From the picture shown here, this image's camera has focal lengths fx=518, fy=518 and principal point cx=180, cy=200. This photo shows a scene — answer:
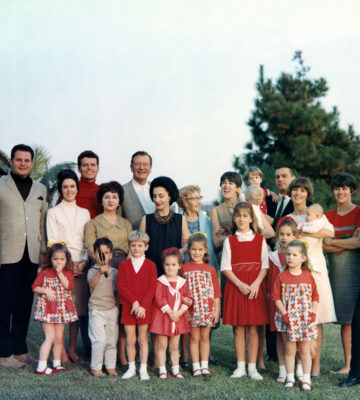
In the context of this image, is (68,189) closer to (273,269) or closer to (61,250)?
(61,250)

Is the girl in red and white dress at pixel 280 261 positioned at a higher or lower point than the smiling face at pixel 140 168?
lower

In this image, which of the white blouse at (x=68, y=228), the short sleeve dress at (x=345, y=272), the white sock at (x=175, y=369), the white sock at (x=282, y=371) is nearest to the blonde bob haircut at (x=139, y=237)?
the white blouse at (x=68, y=228)

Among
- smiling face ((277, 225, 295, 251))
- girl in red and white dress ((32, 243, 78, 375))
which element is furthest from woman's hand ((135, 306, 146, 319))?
smiling face ((277, 225, 295, 251))

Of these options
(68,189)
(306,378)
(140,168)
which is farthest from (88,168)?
(306,378)

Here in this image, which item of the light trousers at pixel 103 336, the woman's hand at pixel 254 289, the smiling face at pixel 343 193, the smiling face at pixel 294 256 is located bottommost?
the light trousers at pixel 103 336

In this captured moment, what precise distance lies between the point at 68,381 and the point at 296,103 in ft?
49.5

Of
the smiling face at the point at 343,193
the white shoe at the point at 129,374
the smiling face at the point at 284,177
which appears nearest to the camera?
the white shoe at the point at 129,374

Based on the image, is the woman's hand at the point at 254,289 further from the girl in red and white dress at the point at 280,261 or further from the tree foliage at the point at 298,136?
the tree foliage at the point at 298,136

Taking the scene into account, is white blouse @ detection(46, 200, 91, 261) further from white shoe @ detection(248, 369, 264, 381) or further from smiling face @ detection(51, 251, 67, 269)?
white shoe @ detection(248, 369, 264, 381)

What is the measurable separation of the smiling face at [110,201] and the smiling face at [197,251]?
3.20 feet

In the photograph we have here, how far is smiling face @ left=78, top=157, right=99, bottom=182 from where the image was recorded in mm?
6172

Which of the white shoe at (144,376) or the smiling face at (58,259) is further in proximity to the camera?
the smiling face at (58,259)

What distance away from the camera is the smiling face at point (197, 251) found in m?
5.44

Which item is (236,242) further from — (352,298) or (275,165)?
(275,165)
